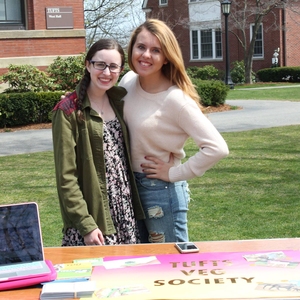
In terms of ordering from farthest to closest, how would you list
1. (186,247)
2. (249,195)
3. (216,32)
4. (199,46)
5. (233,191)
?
(199,46) < (216,32) < (233,191) < (249,195) < (186,247)

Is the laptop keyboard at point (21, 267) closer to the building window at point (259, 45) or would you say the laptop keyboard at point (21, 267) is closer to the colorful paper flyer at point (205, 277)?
the colorful paper flyer at point (205, 277)

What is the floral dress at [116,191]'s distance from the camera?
3455mm

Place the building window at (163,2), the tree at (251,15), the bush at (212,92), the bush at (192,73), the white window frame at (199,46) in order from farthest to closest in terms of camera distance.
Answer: the building window at (163,2) < the white window frame at (199,46) < the tree at (251,15) < the bush at (192,73) < the bush at (212,92)

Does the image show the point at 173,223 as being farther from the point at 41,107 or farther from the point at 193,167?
the point at 41,107

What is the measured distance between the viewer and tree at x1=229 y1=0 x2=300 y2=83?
119ft

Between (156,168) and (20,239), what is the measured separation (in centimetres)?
100

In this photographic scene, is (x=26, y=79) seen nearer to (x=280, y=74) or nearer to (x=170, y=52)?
(x=170, y=52)

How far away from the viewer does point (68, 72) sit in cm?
1788

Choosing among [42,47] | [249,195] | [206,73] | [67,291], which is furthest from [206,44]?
[67,291]

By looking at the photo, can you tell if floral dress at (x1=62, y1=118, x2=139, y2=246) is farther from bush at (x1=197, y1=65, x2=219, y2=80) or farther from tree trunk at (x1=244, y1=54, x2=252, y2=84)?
tree trunk at (x1=244, y1=54, x2=252, y2=84)

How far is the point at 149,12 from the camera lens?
4447cm

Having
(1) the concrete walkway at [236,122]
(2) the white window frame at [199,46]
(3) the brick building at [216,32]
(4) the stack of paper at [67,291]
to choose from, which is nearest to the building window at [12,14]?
(1) the concrete walkway at [236,122]

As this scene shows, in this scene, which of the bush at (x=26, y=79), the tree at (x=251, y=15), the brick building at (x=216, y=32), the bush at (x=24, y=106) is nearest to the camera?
the bush at (x=24, y=106)

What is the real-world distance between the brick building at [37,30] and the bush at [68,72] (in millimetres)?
1246
